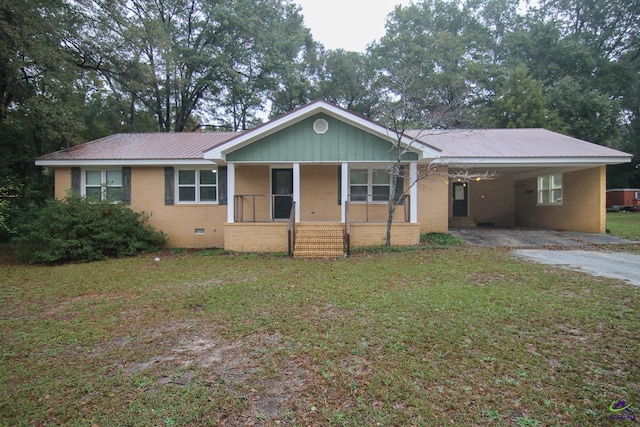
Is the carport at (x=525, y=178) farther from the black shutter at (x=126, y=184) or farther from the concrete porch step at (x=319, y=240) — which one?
the black shutter at (x=126, y=184)

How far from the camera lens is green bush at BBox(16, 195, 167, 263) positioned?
9.72m

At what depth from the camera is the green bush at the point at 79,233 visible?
9.72 m

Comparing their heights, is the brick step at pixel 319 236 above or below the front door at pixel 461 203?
below

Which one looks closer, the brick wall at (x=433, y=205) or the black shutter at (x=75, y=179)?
the black shutter at (x=75, y=179)

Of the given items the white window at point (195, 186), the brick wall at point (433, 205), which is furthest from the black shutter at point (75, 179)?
the brick wall at point (433, 205)

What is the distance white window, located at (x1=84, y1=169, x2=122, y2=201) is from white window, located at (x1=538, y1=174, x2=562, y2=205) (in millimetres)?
17214

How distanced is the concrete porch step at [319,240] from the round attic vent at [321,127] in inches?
116

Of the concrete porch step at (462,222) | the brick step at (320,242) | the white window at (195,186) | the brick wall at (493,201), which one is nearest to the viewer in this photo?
the brick step at (320,242)

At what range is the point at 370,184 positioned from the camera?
12.8 m

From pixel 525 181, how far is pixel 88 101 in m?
24.8

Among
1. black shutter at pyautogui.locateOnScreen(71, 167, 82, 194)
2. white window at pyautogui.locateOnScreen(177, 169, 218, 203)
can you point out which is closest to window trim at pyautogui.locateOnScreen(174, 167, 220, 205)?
white window at pyautogui.locateOnScreen(177, 169, 218, 203)

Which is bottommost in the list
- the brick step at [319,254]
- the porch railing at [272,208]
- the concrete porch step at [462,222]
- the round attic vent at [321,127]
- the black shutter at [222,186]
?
the brick step at [319,254]

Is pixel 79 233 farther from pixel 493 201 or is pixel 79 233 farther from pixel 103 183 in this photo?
pixel 493 201

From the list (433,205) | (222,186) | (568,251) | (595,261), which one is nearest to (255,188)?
(222,186)
